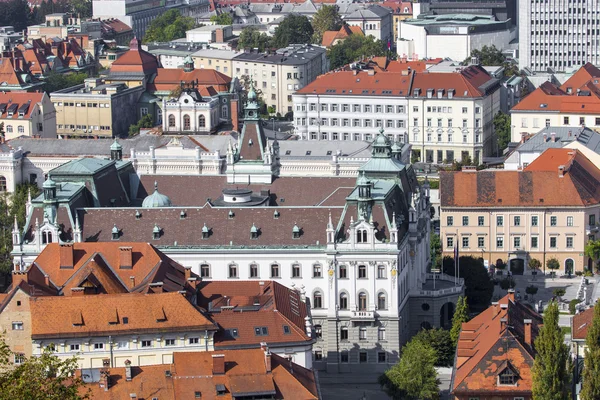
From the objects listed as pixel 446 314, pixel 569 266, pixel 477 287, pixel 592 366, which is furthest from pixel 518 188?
pixel 592 366

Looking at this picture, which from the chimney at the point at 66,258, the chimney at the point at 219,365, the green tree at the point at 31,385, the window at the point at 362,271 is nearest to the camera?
the green tree at the point at 31,385

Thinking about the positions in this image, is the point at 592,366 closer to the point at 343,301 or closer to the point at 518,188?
the point at 343,301

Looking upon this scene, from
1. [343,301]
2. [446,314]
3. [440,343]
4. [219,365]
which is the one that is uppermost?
[219,365]

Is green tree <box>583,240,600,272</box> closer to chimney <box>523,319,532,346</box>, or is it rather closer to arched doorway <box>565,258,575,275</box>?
arched doorway <box>565,258,575,275</box>

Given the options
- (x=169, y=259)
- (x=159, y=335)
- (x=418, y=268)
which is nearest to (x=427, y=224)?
(x=418, y=268)

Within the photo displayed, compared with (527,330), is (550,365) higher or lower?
lower

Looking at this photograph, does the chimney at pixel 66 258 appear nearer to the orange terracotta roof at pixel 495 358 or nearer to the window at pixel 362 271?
the window at pixel 362 271

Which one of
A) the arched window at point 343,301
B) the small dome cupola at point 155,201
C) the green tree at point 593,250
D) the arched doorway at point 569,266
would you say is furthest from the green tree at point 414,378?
the arched doorway at point 569,266
